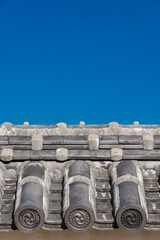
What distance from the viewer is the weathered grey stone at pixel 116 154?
526 centimetres

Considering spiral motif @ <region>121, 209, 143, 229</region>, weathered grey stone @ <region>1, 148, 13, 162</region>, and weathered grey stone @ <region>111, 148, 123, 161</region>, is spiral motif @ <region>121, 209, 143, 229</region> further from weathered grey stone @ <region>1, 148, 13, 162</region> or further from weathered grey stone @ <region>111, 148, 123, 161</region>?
weathered grey stone @ <region>1, 148, 13, 162</region>

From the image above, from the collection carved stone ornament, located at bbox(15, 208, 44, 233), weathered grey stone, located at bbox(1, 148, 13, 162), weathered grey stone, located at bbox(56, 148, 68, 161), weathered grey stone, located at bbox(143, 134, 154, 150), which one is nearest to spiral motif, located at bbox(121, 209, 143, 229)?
carved stone ornament, located at bbox(15, 208, 44, 233)

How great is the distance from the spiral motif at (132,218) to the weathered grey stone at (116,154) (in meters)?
1.36

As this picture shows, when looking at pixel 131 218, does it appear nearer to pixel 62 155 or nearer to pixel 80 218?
pixel 80 218

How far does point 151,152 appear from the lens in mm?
5289

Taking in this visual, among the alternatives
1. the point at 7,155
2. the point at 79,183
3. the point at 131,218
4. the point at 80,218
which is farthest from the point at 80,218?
the point at 7,155

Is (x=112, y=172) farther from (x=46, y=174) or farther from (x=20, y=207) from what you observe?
(x=20, y=207)

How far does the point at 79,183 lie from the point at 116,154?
1.07 metres

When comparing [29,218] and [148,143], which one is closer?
[29,218]

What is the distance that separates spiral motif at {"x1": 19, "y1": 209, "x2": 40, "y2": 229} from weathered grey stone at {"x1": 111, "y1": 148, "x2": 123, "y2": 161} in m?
1.88

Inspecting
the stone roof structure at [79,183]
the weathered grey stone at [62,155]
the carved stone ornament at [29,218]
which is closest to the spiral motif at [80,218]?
the stone roof structure at [79,183]

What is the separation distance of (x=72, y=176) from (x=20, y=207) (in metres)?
1.09

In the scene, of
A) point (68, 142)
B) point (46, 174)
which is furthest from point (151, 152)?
point (46, 174)

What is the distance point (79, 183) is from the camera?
4.55 metres
